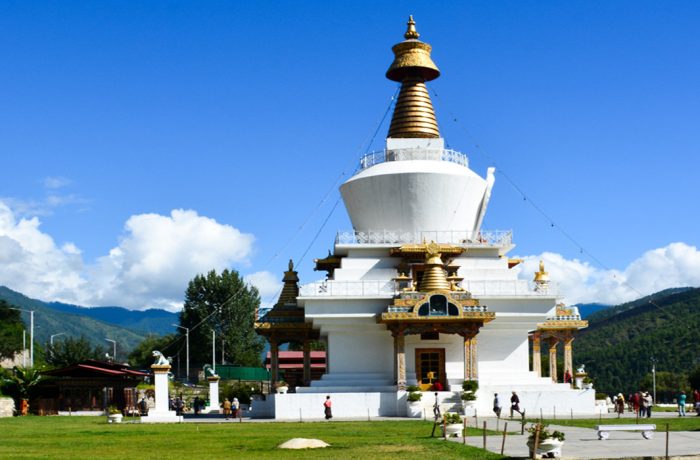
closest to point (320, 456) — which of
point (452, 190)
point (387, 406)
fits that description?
point (387, 406)

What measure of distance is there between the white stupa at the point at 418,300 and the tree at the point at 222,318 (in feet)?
139

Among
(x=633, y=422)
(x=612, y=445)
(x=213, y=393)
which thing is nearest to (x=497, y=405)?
(x=633, y=422)

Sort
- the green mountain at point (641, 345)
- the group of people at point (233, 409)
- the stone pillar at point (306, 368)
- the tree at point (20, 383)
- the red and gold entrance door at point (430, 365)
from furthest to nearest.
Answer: the green mountain at point (641, 345) → the tree at point (20, 383) → the stone pillar at point (306, 368) → the red and gold entrance door at point (430, 365) → the group of people at point (233, 409)

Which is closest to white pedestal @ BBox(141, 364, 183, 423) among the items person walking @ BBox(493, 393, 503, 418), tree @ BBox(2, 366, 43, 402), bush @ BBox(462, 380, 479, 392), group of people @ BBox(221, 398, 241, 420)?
group of people @ BBox(221, 398, 241, 420)

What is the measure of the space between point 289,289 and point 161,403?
8.86m

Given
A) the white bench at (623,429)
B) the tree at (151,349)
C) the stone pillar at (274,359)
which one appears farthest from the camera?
the tree at (151,349)

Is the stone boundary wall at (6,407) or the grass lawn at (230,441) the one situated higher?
the grass lawn at (230,441)

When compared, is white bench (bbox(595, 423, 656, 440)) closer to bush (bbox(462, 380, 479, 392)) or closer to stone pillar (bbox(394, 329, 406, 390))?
bush (bbox(462, 380, 479, 392))

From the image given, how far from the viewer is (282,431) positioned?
30.7 meters

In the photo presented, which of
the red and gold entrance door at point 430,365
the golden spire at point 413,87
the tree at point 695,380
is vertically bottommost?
the tree at point 695,380

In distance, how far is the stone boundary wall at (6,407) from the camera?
49406 mm

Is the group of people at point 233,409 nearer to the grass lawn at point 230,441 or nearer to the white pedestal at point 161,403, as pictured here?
the white pedestal at point 161,403

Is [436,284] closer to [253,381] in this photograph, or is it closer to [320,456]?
[320,456]

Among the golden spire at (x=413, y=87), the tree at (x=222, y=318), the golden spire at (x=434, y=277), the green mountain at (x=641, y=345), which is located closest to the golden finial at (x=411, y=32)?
the golden spire at (x=413, y=87)
